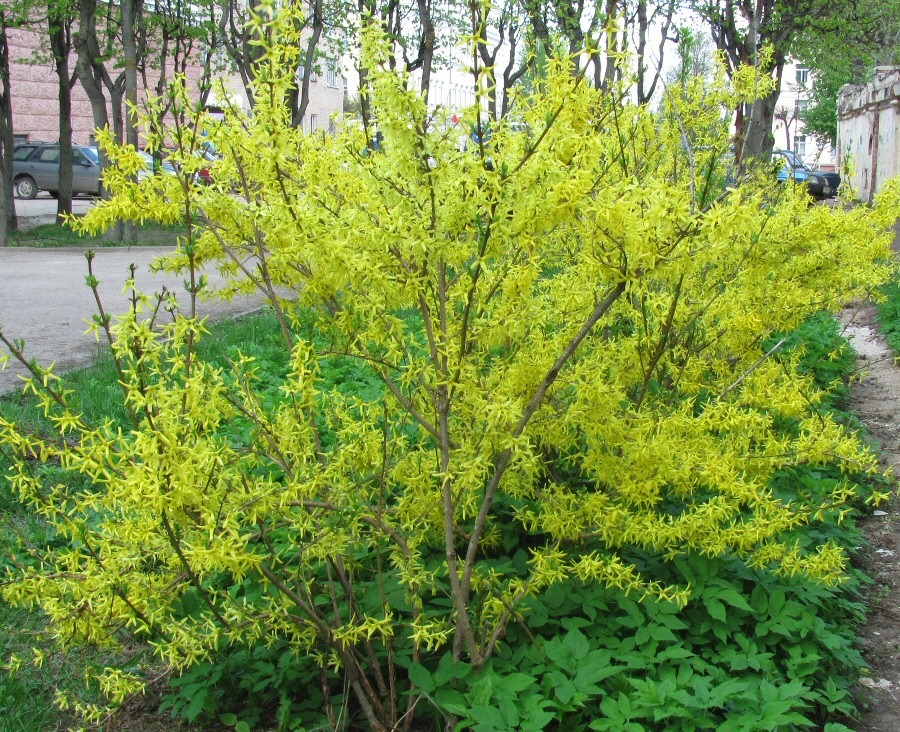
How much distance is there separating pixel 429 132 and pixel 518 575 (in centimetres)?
170

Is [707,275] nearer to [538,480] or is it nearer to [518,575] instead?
[538,480]

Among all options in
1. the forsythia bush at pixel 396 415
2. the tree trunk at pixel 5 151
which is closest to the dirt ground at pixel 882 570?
the forsythia bush at pixel 396 415

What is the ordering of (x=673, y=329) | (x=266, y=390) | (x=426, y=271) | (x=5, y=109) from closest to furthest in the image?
(x=426, y=271) → (x=673, y=329) → (x=266, y=390) → (x=5, y=109)

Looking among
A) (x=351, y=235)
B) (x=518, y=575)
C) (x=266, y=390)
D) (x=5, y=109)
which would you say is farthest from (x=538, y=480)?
(x=5, y=109)

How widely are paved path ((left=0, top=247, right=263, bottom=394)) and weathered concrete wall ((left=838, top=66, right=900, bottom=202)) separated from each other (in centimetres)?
1121

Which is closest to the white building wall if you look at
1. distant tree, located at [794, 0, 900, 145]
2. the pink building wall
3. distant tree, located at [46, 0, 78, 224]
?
distant tree, located at [794, 0, 900, 145]

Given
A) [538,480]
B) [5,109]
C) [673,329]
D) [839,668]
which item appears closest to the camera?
[839,668]

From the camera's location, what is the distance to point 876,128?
18.2m

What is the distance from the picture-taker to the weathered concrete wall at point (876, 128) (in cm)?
1683

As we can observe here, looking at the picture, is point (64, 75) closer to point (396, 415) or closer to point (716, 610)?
point (396, 415)

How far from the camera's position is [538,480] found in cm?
348

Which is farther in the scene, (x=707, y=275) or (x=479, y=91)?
(x=707, y=275)

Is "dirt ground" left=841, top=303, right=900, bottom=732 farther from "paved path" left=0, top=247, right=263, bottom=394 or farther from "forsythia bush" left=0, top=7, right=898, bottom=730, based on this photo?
"paved path" left=0, top=247, right=263, bottom=394

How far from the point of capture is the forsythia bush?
7.68 ft
